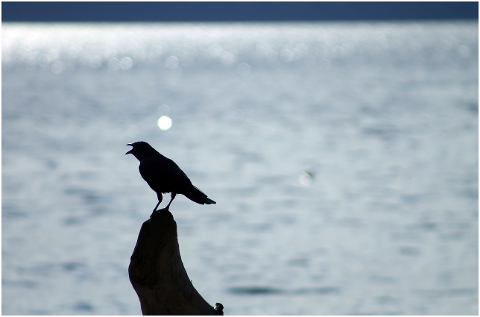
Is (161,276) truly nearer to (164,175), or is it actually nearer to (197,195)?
(197,195)

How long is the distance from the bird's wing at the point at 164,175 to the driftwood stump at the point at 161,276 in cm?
62

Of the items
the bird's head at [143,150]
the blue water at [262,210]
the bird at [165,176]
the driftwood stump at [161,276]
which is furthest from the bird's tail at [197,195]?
the blue water at [262,210]

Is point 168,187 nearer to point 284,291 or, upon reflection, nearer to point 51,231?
point 284,291

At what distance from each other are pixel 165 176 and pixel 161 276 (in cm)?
119

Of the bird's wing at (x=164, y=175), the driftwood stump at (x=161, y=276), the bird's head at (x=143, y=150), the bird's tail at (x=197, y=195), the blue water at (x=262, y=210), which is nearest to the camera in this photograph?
the driftwood stump at (x=161, y=276)

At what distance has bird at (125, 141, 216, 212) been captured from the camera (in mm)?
6580

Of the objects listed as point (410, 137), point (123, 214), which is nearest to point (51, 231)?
point (123, 214)

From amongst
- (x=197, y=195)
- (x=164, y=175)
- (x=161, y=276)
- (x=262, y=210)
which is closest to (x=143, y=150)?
(x=164, y=175)

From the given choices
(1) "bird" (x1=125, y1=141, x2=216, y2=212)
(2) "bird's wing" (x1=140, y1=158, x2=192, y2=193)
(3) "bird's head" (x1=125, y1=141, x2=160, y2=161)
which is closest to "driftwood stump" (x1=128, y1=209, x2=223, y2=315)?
(1) "bird" (x1=125, y1=141, x2=216, y2=212)

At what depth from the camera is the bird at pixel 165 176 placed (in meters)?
6.58

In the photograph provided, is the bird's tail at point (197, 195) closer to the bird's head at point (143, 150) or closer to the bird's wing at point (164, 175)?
the bird's wing at point (164, 175)

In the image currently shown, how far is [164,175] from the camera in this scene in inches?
265

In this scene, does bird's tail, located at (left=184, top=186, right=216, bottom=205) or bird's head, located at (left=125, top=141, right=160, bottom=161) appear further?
bird's head, located at (left=125, top=141, right=160, bottom=161)

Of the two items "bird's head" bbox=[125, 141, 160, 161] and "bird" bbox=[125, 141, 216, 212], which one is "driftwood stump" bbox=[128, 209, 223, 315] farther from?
"bird's head" bbox=[125, 141, 160, 161]
